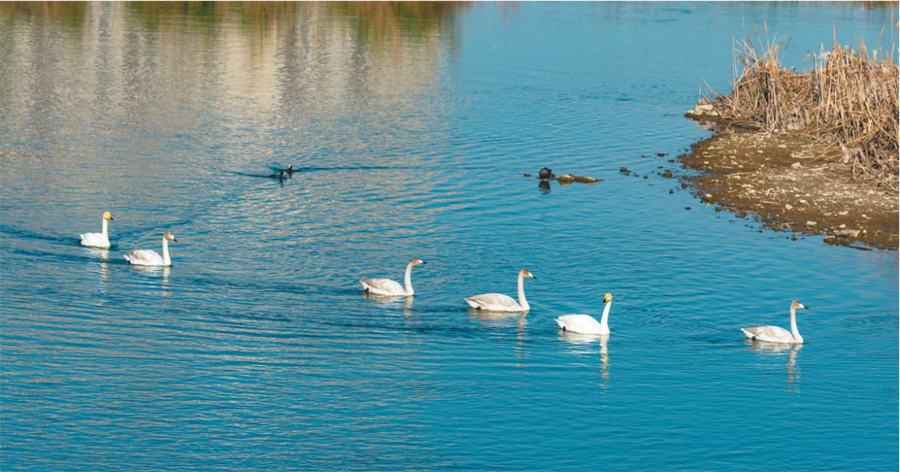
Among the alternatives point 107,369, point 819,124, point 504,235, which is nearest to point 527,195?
point 504,235

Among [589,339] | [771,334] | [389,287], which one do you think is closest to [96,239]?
[389,287]

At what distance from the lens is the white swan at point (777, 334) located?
28.0 meters

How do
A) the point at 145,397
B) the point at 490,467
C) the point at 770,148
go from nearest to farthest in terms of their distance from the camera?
1. the point at 490,467
2. the point at 145,397
3. the point at 770,148

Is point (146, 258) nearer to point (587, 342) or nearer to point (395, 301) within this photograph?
point (395, 301)

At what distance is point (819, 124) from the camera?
180 ft

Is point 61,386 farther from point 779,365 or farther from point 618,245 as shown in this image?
point 618,245

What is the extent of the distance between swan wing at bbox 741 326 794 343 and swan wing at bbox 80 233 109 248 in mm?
20221

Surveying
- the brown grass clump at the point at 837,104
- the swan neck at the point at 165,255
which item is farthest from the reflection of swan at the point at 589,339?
the brown grass clump at the point at 837,104

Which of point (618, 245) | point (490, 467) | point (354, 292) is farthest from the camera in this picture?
point (618, 245)

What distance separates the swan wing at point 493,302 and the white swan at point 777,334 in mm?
6317

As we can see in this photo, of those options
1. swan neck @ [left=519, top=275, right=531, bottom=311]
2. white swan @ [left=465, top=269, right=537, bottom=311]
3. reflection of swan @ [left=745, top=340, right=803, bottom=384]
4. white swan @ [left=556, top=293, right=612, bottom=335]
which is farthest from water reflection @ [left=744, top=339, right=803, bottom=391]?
white swan @ [left=465, top=269, right=537, bottom=311]

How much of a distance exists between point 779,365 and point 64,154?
34121 millimetres

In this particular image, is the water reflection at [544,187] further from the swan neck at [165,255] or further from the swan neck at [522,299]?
the swan neck at [165,255]

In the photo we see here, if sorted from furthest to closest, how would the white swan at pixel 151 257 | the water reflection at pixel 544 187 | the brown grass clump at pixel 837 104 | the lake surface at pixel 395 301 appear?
the water reflection at pixel 544 187 → the brown grass clump at pixel 837 104 → the white swan at pixel 151 257 → the lake surface at pixel 395 301
